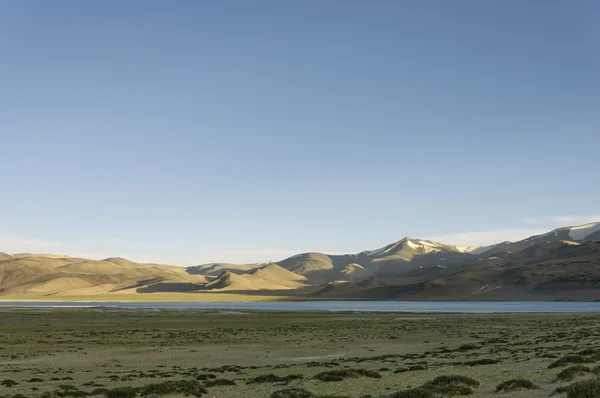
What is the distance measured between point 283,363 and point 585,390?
83.6 ft

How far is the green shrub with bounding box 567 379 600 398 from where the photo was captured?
53.6 ft

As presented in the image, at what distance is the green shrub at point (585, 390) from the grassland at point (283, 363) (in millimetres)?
1254

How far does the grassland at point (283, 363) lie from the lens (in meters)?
23.7

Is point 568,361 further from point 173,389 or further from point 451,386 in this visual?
point 173,389

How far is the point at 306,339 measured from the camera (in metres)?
59.6

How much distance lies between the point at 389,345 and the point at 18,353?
3150 centimetres

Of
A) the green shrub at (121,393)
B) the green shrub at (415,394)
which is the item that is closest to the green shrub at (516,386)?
the green shrub at (415,394)

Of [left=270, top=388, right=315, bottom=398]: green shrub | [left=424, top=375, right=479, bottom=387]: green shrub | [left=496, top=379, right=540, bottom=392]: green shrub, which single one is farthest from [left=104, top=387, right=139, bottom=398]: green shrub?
[left=496, top=379, right=540, bottom=392]: green shrub

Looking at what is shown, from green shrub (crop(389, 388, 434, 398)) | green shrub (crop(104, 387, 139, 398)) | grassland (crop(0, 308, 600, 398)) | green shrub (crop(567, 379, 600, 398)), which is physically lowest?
grassland (crop(0, 308, 600, 398))

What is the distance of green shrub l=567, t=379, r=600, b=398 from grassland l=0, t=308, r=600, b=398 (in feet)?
4.11

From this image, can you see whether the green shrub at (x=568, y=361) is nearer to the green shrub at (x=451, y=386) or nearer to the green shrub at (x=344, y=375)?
the green shrub at (x=451, y=386)

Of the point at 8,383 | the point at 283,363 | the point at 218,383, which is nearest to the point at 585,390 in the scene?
the point at 218,383

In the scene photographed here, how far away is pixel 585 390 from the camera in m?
16.7

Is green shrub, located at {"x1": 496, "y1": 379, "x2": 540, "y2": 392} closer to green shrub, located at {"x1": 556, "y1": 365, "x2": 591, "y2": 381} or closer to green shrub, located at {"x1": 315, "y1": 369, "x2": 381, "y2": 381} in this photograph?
green shrub, located at {"x1": 556, "y1": 365, "x2": 591, "y2": 381}
